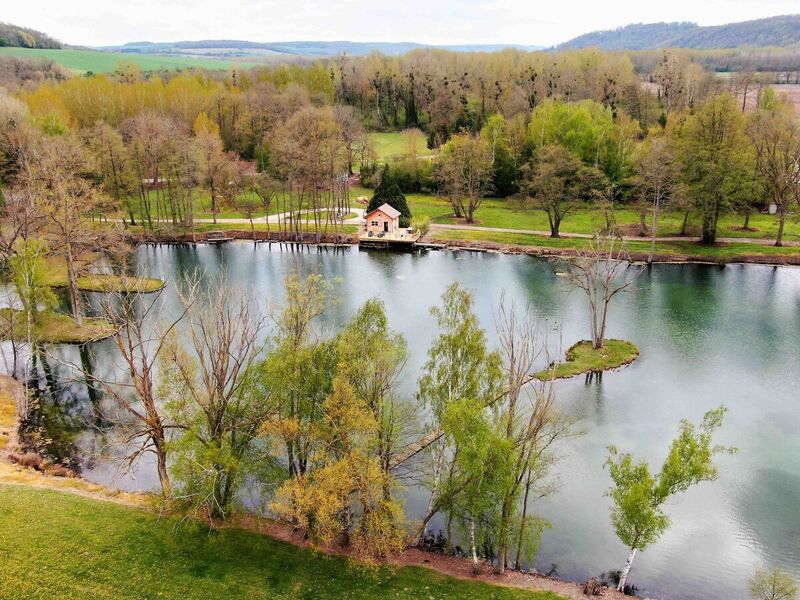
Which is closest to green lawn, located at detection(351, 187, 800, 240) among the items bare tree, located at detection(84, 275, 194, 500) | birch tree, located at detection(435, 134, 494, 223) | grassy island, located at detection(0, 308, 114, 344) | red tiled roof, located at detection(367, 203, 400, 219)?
birch tree, located at detection(435, 134, 494, 223)

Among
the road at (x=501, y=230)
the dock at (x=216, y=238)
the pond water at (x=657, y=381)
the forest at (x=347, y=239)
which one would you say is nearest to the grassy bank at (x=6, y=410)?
the forest at (x=347, y=239)

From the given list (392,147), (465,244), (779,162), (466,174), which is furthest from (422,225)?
(392,147)

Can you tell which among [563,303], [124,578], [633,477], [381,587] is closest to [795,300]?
[563,303]

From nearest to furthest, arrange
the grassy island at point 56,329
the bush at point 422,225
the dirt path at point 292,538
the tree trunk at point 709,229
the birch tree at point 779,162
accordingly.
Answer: the dirt path at point 292,538, the grassy island at point 56,329, the tree trunk at point 709,229, the birch tree at point 779,162, the bush at point 422,225

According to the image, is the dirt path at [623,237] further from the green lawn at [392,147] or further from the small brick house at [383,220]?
the green lawn at [392,147]

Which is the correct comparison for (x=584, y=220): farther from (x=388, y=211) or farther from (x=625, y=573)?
(x=625, y=573)

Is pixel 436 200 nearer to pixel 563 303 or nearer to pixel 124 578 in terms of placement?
pixel 563 303
